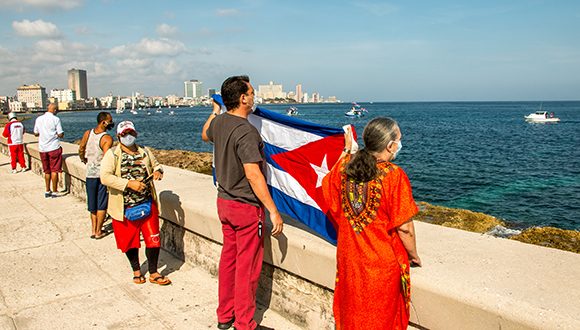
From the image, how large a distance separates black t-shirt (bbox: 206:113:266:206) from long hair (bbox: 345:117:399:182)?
0.97m

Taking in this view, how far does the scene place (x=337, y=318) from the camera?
9.10ft

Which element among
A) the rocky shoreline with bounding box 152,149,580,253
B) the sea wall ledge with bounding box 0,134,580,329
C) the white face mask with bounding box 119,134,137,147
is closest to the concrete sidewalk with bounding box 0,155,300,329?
the sea wall ledge with bounding box 0,134,580,329

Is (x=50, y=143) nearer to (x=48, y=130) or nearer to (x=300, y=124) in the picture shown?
(x=48, y=130)

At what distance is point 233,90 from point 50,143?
21.6 ft

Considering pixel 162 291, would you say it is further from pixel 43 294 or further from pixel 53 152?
pixel 53 152

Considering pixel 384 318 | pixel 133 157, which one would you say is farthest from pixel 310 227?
pixel 133 157

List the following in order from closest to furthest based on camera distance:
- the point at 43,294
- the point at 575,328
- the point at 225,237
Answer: the point at 575,328 < the point at 225,237 < the point at 43,294

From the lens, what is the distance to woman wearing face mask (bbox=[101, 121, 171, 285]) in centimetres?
435

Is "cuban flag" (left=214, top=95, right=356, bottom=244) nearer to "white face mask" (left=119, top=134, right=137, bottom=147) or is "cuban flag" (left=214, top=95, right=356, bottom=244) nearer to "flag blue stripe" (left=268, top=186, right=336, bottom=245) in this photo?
"flag blue stripe" (left=268, top=186, right=336, bottom=245)

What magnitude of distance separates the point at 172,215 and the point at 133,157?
37.4 inches

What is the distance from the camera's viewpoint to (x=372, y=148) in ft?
8.23

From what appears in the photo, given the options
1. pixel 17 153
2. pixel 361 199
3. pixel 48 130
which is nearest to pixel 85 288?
pixel 361 199

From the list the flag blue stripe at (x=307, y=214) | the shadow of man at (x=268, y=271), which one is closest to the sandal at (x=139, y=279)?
the shadow of man at (x=268, y=271)

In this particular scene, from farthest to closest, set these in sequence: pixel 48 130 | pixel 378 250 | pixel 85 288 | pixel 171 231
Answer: pixel 48 130, pixel 171 231, pixel 85 288, pixel 378 250
